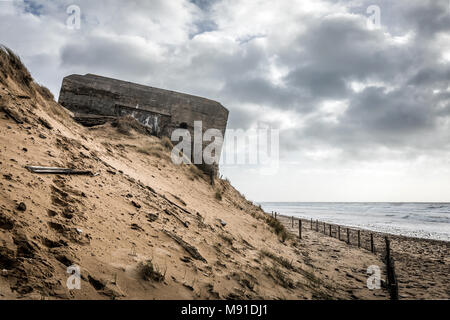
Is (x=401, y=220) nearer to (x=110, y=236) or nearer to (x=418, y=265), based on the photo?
(x=418, y=265)

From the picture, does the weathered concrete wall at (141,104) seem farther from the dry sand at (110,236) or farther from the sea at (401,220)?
the sea at (401,220)

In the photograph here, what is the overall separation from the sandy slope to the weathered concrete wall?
5732mm

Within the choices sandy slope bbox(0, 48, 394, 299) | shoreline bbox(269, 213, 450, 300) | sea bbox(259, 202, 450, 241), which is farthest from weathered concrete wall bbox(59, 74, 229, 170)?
sea bbox(259, 202, 450, 241)

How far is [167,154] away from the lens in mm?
10609

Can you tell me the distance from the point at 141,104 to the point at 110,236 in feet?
38.5

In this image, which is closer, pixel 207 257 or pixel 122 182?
pixel 207 257

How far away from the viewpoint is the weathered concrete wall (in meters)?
13.2

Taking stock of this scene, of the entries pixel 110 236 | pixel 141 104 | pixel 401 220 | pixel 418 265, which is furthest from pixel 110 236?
pixel 401 220

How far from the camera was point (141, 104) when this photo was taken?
46.2 ft
